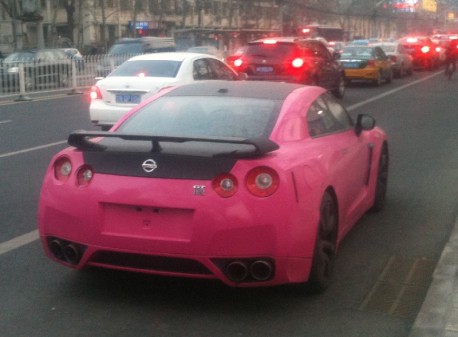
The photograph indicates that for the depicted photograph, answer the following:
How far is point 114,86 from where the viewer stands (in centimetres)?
1530

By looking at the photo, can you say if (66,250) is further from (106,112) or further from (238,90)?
(106,112)

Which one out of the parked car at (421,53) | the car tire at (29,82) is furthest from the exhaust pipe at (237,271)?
the parked car at (421,53)

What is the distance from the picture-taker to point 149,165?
5.63 meters

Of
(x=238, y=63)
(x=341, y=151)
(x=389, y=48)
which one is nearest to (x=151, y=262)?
(x=341, y=151)

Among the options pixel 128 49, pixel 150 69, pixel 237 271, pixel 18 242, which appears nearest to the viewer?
pixel 237 271

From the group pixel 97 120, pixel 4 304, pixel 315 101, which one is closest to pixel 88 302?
pixel 4 304

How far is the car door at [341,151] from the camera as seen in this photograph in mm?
6551

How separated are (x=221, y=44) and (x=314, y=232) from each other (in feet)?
173

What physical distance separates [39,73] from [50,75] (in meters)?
0.48

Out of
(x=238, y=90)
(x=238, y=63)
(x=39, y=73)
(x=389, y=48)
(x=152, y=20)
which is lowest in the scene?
(x=152, y=20)

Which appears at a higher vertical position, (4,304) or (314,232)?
(314,232)

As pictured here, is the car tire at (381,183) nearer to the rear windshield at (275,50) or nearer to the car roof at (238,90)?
the car roof at (238,90)

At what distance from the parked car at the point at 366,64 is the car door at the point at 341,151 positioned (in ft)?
76.2

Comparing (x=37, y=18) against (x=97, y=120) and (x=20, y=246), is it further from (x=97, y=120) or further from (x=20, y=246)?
(x=20, y=246)
